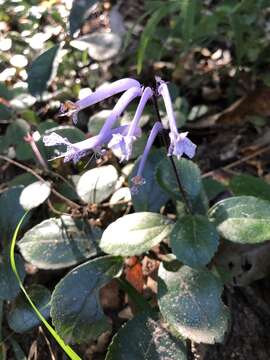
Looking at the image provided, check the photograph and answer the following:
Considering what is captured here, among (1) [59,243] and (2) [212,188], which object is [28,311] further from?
(2) [212,188]

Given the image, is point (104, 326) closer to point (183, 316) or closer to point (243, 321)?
point (183, 316)

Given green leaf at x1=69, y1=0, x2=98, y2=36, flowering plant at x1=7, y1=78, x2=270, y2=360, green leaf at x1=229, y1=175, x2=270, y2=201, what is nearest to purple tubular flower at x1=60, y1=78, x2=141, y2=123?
flowering plant at x1=7, y1=78, x2=270, y2=360

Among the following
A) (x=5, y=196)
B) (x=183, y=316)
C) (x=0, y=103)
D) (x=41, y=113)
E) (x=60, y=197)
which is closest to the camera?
(x=183, y=316)

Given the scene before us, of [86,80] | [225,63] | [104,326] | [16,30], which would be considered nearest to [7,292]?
[104,326]

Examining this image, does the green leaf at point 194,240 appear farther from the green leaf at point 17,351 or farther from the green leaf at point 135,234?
the green leaf at point 17,351

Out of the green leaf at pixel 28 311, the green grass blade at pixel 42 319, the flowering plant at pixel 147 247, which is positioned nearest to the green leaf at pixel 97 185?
the flowering plant at pixel 147 247

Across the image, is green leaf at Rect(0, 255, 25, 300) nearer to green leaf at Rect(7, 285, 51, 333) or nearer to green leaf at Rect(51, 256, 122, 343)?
green leaf at Rect(7, 285, 51, 333)
